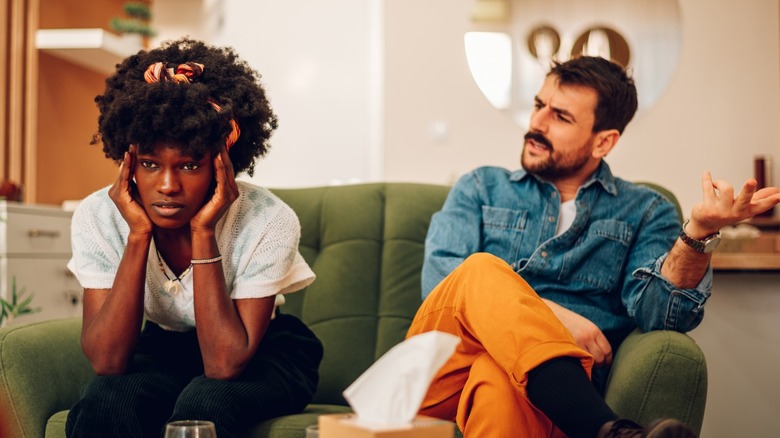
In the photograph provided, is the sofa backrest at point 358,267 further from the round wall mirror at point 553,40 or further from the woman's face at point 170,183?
the round wall mirror at point 553,40

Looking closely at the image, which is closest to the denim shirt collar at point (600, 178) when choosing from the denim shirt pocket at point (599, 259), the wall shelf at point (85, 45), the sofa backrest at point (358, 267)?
the denim shirt pocket at point (599, 259)

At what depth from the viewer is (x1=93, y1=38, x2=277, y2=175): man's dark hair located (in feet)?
4.81

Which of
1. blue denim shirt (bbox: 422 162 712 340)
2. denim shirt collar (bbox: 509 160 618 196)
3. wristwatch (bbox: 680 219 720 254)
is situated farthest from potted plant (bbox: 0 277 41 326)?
wristwatch (bbox: 680 219 720 254)

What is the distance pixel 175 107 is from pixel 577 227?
0.94 metres

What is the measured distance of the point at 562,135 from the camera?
6.53ft

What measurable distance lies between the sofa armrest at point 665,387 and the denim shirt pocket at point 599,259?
1.37 feet

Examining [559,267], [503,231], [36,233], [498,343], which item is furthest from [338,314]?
[36,233]

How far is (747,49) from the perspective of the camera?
402 centimetres

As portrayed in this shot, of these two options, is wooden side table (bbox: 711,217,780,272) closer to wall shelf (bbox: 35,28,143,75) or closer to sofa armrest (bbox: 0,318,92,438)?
sofa armrest (bbox: 0,318,92,438)

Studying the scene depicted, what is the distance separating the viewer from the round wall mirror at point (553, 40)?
158 inches

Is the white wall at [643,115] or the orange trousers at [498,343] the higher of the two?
the white wall at [643,115]

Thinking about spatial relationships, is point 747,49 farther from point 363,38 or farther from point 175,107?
point 175,107

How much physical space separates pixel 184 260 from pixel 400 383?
0.90 meters

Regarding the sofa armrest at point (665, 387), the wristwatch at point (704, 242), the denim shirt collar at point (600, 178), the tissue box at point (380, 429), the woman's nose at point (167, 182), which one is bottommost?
the sofa armrest at point (665, 387)
